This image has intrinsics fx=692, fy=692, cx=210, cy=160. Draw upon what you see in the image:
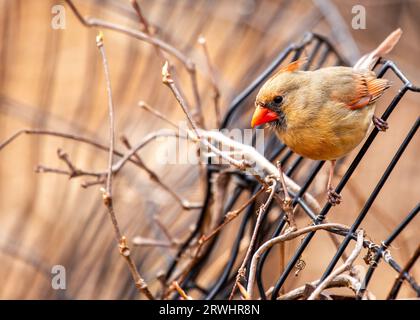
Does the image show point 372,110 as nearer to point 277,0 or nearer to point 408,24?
point 277,0

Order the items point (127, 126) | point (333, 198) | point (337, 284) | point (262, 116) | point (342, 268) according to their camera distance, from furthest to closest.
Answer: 1. point (127, 126)
2. point (262, 116)
3. point (333, 198)
4. point (337, 284)
5. point (342, 268)

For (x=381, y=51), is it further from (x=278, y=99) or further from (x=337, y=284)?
(x=337, y=284)

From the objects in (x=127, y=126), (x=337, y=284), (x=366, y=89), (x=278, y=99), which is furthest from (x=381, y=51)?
(x=127, y=126)

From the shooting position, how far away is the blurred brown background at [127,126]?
2.02 metres

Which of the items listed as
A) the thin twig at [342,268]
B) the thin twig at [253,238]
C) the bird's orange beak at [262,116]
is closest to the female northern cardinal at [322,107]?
the bird's orange beak at [262,116]

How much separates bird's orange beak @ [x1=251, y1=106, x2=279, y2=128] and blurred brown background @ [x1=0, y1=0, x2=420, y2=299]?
0.91 ft

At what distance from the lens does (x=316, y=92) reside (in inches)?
58.2

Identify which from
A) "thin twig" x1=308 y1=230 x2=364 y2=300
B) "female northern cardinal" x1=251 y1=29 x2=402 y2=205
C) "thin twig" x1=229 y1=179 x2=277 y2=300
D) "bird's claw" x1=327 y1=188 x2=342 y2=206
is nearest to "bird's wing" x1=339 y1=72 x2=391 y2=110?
"female northern cardinal" x1=251 y1=29 x2=402 y2=205

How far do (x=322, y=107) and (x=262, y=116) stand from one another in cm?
14

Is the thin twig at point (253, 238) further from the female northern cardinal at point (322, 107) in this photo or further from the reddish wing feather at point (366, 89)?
the reddish wing feather at point (366, 89)

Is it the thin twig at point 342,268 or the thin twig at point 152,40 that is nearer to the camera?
the thin twig at point 342,268

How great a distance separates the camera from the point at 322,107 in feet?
4.82
